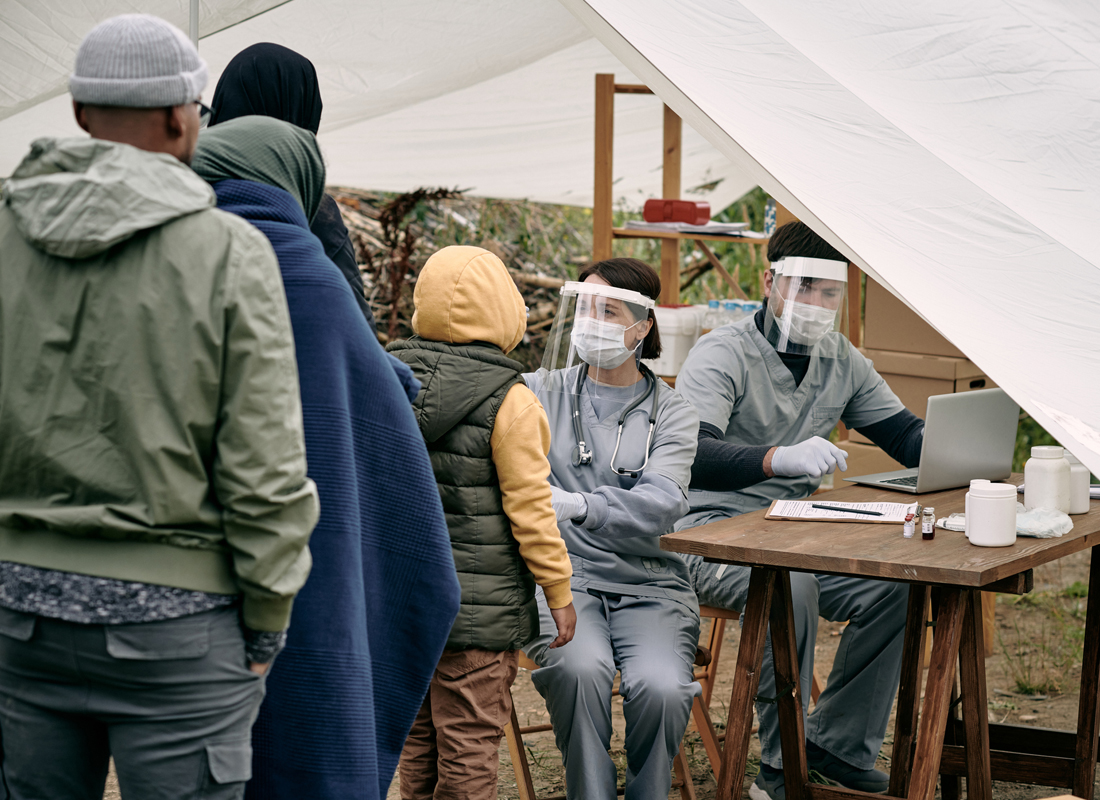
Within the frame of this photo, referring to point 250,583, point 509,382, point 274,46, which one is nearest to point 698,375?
point 509,382

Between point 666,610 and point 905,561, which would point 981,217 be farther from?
point 666,610

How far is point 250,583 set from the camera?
1283 millimetres

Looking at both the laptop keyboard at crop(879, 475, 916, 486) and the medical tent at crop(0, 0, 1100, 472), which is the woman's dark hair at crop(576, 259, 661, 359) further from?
the laptop keyboard at crop(879, 475, 916, 486)

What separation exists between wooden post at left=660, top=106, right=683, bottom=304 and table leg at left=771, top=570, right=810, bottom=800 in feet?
8.14

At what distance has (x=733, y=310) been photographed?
4.55 m

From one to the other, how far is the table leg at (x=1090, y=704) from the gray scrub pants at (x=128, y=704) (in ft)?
6.97

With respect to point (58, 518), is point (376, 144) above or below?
above

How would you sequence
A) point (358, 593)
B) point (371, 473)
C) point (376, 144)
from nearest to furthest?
point (358, 593) < point (371, 473) < point (376, 144)

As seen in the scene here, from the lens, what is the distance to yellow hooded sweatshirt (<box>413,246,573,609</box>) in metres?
2.07

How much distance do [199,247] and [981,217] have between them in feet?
5.51

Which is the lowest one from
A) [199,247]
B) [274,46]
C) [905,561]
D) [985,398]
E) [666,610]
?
[666,610]

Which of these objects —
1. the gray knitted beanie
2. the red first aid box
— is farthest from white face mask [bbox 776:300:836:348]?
the gray knitted beanie

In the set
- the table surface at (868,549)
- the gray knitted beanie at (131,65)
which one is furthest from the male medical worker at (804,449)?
the gray knitted beanie at (131,65)

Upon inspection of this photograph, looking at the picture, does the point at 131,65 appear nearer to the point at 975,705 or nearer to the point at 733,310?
the point at 975,705
